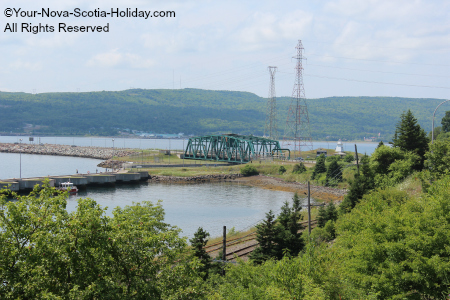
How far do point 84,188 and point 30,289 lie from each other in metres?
64.4

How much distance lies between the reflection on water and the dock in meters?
2.13

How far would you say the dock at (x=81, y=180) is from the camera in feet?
211

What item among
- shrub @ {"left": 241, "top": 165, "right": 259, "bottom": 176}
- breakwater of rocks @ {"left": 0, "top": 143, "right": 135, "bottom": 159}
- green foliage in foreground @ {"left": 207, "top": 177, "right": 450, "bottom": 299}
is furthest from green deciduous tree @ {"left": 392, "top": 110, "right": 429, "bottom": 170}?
breakwater of rocks @ {"left": 0, "top": 143, "right": 135, "bottom": 159}

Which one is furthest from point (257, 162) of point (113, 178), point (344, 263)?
point (344, 263)

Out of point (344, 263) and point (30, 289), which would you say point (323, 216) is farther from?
point (30, 289)

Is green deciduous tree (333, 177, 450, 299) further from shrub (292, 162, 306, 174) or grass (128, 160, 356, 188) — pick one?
shrub (292, 162, 306, 174)

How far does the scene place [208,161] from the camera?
122m

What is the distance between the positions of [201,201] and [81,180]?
23865 millimetres

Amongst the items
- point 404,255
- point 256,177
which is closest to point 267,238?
point 404,255

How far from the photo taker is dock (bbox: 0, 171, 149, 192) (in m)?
64.4

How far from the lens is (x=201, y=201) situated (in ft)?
203

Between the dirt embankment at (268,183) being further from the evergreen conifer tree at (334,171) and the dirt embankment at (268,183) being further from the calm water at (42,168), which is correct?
the calm water at (42,168)

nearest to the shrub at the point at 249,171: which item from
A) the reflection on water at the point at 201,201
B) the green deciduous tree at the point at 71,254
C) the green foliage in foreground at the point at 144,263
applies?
the reflection on water at the point at 201,201

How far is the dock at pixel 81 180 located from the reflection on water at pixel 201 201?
2.13m
